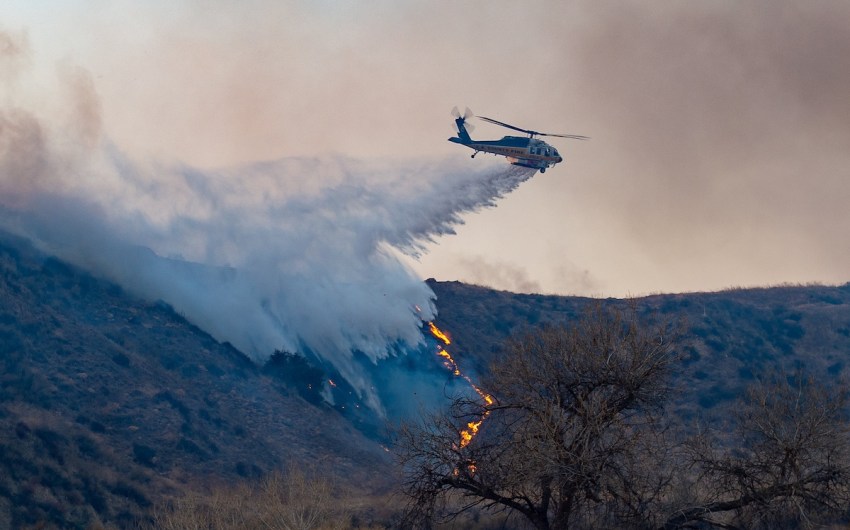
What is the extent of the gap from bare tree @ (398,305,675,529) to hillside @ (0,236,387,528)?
114 ft

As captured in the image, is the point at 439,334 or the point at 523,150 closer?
the point at 523,150

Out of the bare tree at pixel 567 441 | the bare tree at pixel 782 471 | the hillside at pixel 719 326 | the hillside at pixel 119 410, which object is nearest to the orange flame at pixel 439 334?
the hillside at pixel 719 326

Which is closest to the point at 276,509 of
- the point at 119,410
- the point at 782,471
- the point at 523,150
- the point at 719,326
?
the point at 782,471

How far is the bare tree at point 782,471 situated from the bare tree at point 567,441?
1696mm

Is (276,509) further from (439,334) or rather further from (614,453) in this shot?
(439,334)

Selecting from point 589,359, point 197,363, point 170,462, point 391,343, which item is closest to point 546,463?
point 589,359

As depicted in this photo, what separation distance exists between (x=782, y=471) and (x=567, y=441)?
731cm

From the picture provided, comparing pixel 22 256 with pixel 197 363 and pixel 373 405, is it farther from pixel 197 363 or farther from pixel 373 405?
pixel 373 405

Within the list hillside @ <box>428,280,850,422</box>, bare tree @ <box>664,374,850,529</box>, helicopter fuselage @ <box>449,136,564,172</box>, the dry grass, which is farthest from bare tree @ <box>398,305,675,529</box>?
hillside @ <box>428,280,850,422</box>

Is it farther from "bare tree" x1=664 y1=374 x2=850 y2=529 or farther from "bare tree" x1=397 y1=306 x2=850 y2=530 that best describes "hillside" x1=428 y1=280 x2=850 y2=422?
"bare tree" x1=664 y1=374 x2=850 y2=529

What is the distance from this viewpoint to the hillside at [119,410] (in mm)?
69250

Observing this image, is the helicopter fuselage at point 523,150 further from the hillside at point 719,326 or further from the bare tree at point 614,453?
the bare tree at point 614,453

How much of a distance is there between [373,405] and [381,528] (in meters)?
46.7

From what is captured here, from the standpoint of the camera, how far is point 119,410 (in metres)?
84.4
